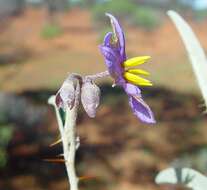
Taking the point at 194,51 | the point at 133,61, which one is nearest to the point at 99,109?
the point at 194,51

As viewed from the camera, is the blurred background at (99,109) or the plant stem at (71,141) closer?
the plant stem at (71,141)

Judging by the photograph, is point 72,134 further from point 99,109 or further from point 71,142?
point 99,109

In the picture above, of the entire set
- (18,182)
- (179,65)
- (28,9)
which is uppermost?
(18,182)

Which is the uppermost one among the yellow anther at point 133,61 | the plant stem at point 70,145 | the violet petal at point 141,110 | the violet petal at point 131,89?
the yellow anther at point 133,61

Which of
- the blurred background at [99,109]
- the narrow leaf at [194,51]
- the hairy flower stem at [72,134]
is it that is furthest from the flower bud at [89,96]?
the narrow leaf at [194,51]

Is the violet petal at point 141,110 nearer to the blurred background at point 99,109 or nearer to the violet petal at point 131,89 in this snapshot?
the violet petal at point 131,89

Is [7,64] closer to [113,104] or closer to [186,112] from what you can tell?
[113,104]

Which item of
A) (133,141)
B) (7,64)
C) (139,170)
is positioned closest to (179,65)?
(7,64)
